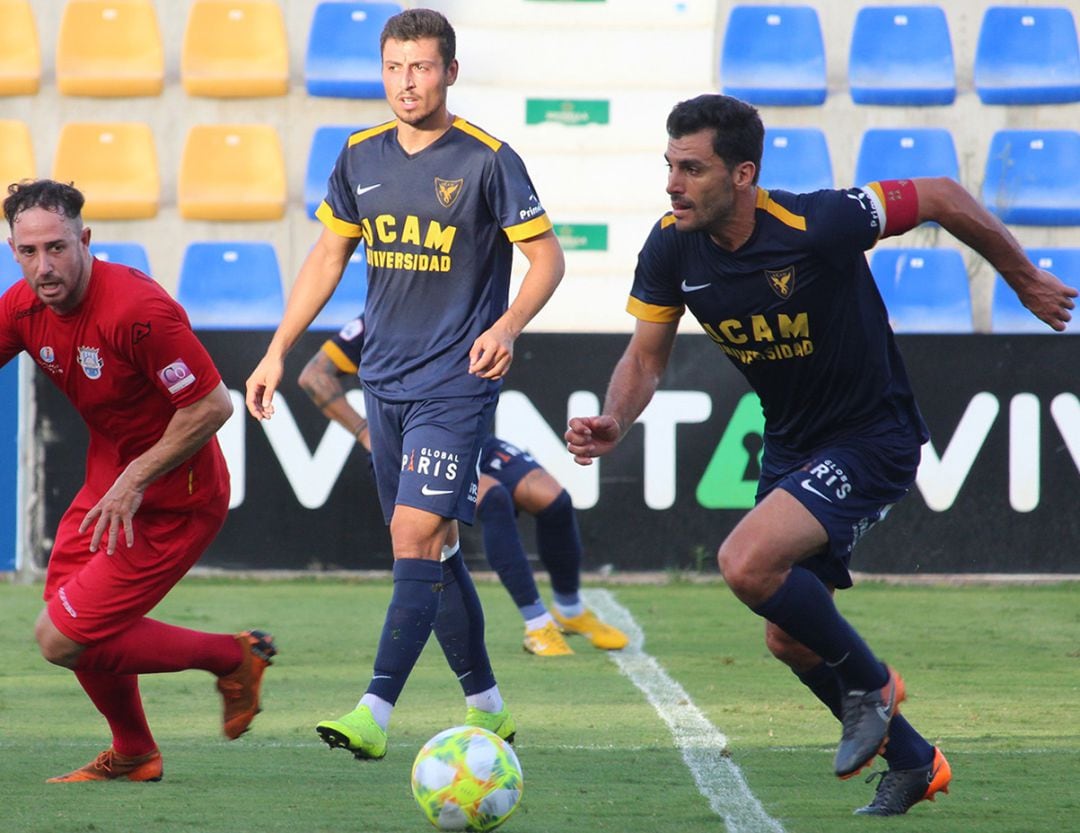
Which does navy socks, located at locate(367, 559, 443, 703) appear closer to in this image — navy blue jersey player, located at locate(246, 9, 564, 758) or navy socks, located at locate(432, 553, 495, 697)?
navy blue jersey player, located at locate(246, 9, 564, 758)

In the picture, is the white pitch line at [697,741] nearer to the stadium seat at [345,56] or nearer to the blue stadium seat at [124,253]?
the blue stadium seat at [124,253]

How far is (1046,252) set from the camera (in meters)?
11.1

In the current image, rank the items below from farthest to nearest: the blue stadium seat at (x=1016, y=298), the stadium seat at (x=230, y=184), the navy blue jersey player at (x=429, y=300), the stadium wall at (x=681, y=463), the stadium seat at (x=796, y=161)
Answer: the stadium seat at (x=230, y=184), the stadium seat at (x=796, y=161), the blue stadium seat at (x=1016, y=298), the stadium wall at (x=681, y=463), the navy blue jersey player at (x=429, y=300)

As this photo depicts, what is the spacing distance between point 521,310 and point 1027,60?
814cm

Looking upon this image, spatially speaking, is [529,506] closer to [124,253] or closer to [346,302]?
[346,302]

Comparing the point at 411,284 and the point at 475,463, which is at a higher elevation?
the point at 411,284

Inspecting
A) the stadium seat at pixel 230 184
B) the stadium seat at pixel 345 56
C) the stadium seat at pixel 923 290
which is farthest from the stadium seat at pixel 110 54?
the stadium seat at pixel 923 290

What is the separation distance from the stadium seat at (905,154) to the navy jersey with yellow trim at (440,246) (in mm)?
6933

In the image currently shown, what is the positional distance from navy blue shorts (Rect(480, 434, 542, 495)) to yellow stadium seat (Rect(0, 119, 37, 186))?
5.28 m

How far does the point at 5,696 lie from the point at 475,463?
2492mm

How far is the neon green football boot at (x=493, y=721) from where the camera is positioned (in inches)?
197

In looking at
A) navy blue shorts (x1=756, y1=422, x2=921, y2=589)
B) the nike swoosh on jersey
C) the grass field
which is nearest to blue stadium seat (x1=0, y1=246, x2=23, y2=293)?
the grass field

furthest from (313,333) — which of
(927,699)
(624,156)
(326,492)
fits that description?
(927,699)

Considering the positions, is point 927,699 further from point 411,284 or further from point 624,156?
point 624,156
